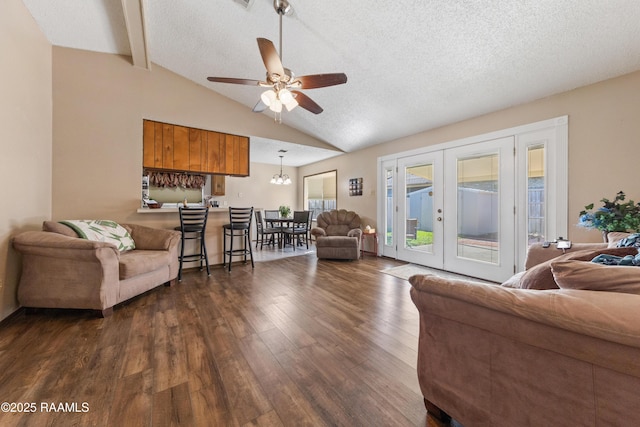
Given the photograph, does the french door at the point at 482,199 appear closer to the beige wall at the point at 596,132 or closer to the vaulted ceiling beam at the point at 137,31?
the beige wall at the point at 596,132

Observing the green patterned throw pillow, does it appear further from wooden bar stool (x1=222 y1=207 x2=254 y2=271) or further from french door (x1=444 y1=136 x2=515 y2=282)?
french door (x1=444 y1=136 x2=515 y2=282)

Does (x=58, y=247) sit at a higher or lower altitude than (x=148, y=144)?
lower

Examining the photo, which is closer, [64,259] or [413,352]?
[413,352]

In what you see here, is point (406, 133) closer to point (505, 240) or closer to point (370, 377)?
point (505, 240)

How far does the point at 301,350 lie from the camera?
5.82 feet

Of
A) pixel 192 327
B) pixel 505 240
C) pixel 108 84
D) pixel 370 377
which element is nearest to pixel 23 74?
pixel 108 84

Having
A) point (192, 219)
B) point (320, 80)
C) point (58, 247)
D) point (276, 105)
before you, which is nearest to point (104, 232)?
point (58, 247)

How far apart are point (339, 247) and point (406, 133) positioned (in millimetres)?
2406

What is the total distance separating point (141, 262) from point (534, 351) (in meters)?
3.17

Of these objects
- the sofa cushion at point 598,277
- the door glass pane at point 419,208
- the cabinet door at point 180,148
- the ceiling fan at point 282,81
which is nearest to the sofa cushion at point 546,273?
the sofa cushion at point 598,277

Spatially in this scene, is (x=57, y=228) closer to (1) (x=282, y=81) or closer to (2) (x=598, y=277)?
(1) (x=282, y=81)

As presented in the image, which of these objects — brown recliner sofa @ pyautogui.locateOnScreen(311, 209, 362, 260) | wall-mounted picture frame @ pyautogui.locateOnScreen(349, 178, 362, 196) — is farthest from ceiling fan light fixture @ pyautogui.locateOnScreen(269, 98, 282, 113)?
wall-mounted picture frame @ pyautogui.locateOnScreen(349, 178, 362, 196)

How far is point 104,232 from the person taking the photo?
9.39 ft

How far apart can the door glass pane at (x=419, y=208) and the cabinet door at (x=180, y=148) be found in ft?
12.7
